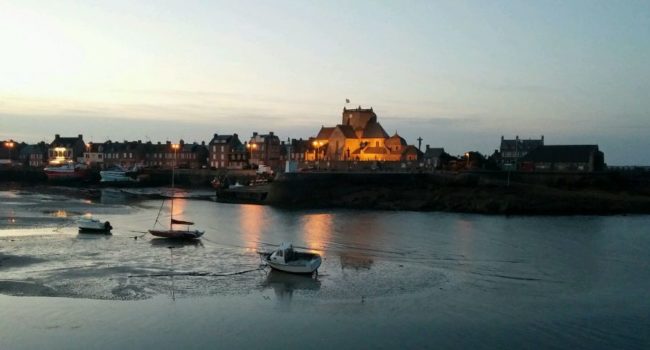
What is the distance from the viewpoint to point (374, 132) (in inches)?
4254

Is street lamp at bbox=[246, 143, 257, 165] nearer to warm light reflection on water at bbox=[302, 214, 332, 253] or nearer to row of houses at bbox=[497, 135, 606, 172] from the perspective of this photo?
row of houses at bbox=[497, 135, 606, 172]

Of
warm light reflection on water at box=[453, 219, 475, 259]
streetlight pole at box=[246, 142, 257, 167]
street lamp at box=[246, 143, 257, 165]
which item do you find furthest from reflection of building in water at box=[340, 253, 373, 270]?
street lamp at box=[246, 143, 257, 165]

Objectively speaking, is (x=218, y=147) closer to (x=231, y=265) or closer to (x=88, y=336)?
(x=231, y=265)

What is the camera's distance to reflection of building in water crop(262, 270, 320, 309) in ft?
87.6

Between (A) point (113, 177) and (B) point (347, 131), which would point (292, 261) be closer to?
(B) point (347, 131)

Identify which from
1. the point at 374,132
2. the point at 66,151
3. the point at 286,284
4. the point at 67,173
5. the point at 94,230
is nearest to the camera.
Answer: the point at 286,284

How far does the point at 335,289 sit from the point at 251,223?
26.1 m

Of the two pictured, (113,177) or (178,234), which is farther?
(113,177)

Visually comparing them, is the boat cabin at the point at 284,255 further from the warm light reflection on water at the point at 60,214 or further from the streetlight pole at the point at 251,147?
the streetlight pole at the point at 251,147

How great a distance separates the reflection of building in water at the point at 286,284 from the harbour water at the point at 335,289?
101 millimetres

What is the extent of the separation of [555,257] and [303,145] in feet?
320

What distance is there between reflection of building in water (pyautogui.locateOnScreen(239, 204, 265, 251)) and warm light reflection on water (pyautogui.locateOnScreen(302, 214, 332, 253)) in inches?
152

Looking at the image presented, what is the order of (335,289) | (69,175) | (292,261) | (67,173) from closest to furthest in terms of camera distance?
(335,289) → (292,261) → (69,175) → (67,173)

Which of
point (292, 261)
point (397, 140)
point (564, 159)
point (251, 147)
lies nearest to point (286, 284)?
point (292, 261)
